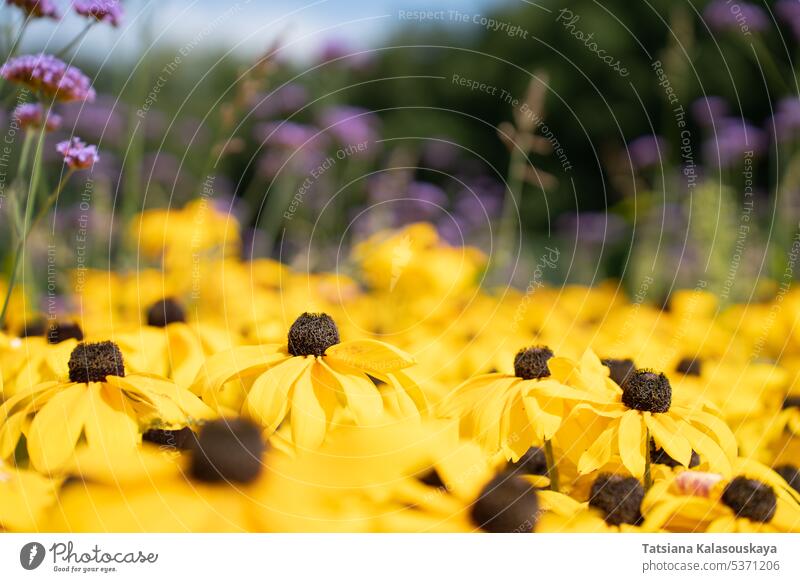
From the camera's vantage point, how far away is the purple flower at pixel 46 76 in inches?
34.8

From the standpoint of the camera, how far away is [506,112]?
4.90 meters

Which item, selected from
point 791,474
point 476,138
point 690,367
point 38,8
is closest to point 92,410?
point 38,8

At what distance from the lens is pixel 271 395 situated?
30.6 inches

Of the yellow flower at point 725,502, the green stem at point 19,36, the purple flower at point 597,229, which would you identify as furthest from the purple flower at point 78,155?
the purple flower at point 597,229

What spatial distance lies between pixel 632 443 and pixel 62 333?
670 millimetres

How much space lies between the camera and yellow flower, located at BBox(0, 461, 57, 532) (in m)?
0.78

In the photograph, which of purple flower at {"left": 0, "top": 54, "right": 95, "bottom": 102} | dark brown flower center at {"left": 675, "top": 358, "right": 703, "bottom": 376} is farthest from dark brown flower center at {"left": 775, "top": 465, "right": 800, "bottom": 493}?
purple flower at {"left": 0, "top": 54, "right": 95, "bottom": 102}

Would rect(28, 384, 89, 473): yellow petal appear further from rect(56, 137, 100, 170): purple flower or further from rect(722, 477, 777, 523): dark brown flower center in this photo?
rect(722, 477, 777, 523): dark brown flower center

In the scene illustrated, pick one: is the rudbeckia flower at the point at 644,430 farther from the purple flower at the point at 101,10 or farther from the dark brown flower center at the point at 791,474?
the purple flower at the point at 101,10

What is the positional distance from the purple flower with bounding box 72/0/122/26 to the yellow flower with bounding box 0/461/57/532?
51cm

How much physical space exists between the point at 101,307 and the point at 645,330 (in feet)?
3.25

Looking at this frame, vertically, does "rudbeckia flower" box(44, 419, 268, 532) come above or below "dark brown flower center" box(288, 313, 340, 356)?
below
